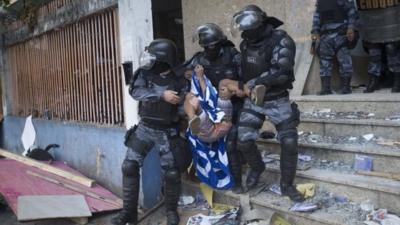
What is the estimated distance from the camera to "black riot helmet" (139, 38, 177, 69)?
172 inches

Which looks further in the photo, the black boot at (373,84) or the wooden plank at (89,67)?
the wooden plank at (89,67)

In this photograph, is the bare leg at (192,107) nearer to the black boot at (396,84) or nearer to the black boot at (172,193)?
the black boot at (172,193)

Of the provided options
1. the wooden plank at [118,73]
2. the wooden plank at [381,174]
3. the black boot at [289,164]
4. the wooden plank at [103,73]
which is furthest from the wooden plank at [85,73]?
the wooden plank at [381,174]

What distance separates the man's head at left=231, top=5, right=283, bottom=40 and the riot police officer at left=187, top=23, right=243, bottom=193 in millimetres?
292

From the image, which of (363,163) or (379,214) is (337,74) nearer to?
(363,163)

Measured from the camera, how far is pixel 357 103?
16.8 ft

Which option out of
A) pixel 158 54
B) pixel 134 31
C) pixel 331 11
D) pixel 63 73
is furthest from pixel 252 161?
pixel 63 73

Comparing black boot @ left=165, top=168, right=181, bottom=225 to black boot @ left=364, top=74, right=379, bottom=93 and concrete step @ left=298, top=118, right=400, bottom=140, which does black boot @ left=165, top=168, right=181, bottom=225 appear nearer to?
concrete step @ left=298, top=118, right=400, bottom=140

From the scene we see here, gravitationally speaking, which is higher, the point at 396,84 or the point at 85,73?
the point at 85,73

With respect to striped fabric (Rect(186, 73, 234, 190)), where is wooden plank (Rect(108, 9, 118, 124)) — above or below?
above

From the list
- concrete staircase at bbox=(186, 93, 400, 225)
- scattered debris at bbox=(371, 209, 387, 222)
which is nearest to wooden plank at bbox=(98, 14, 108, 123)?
concrete staircase at bbox=(186, 93, 400, 225)

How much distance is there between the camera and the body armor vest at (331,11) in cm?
593

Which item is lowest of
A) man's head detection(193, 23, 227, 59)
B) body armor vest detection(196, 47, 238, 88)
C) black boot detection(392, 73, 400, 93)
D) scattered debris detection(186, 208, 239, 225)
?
scattered debris detection(186, 208, 239, 225)

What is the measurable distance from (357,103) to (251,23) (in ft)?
6.10
